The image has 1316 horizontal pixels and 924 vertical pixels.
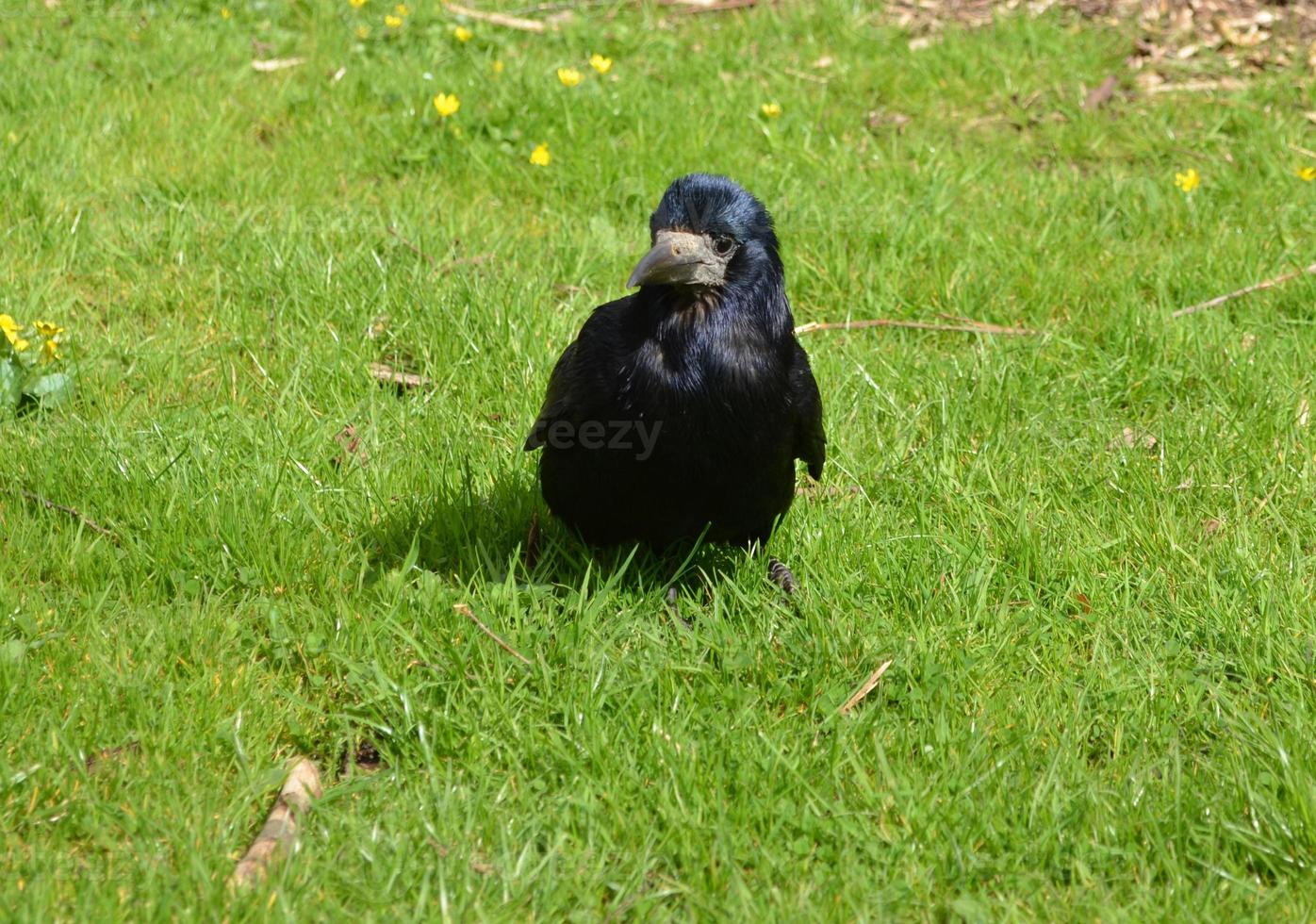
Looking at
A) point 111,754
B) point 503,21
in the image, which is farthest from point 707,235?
point 503,21

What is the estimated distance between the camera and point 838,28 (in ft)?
23.1

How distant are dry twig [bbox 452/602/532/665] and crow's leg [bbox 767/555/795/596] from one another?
783 millimetres

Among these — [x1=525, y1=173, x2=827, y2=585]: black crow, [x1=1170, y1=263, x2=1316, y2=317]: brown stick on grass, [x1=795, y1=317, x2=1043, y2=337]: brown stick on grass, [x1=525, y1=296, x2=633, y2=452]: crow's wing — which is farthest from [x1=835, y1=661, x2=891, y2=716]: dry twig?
A: [x1=1170, y1=263, x2=1316, y2=317]: brown stick on grass

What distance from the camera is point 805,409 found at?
12.0 ft

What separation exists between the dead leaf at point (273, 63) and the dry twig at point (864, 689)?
475cm

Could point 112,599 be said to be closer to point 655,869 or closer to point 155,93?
point 655,869

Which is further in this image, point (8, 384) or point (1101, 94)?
point (1101, 94)

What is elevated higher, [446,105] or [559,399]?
[446,105]

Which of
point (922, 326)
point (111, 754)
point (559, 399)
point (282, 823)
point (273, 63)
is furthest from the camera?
point (273, 63)

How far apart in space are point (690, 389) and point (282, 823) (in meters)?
1.40

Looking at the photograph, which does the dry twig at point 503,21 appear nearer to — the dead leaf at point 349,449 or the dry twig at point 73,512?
the dead leaf at point 349,449

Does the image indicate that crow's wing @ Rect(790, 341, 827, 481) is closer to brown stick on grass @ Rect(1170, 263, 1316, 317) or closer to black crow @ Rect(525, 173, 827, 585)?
black crow @ Rect(525, 173, 827, 585)

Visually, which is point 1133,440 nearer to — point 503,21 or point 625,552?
point 625,552

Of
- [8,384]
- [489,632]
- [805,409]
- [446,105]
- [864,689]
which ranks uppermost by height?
[446,105]
